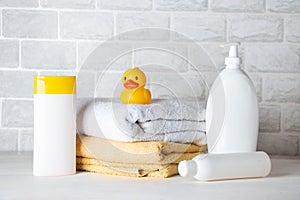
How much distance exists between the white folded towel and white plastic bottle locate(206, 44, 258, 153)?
0.09 feet

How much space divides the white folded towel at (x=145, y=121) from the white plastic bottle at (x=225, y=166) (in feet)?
0.34

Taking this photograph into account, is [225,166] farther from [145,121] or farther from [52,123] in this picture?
[52,123]

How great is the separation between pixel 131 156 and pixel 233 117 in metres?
0.27

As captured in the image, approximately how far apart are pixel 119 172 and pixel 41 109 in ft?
0.73

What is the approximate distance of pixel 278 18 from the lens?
1.57 meters

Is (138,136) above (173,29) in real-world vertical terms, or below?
below

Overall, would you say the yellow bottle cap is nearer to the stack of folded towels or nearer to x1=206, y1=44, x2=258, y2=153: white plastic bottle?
the stack of folded towels

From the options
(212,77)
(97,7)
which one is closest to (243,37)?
(212,77)

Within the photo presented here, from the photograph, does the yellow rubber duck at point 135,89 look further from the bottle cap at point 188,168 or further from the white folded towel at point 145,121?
the bottle cap at point 188,168

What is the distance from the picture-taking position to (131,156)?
1.10 meters

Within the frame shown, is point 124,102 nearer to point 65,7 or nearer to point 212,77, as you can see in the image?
point 212,77

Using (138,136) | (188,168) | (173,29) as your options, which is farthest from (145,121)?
(173,29)

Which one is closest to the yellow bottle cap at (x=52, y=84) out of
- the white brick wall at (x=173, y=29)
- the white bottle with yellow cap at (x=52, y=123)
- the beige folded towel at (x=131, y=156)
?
the white bottle with yellow cap at (x=52, y=123)

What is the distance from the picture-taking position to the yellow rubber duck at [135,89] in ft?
3.92
